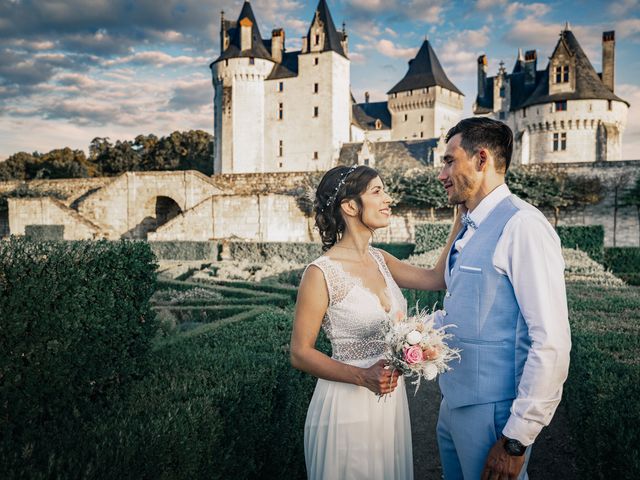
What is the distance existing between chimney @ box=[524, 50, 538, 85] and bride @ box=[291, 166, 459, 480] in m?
48.5

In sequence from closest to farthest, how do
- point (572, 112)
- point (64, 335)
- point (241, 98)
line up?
1. point (64, 335)
2. point (572, 112)
3. point (241, 98)

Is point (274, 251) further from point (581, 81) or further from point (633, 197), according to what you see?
point (581, 81)

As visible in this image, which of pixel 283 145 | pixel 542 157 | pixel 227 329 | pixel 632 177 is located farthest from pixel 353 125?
pixel 227 329

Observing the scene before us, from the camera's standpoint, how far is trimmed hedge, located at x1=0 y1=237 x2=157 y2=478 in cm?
295

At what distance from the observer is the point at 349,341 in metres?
2.72

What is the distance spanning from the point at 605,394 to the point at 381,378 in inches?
58.0

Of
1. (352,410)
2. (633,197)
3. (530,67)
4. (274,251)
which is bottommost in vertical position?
(274,251)

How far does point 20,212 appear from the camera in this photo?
97.5ft

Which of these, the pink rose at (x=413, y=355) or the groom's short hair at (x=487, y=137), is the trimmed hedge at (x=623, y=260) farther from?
the pink rose at (x=413, y=355)

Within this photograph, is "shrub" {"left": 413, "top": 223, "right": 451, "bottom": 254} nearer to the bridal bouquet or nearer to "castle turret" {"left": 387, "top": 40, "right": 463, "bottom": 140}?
the bridal bouquet

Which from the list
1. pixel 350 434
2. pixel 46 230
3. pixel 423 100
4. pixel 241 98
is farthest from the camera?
pixel 423 100

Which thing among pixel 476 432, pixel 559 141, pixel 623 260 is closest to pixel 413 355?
pixel 476 432

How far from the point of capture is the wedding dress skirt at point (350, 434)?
264 cm

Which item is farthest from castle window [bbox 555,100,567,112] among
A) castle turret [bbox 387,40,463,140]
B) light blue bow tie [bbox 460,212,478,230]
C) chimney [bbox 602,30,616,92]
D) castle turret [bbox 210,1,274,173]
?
light blue bow tie [bbox 460,212,478,230]
